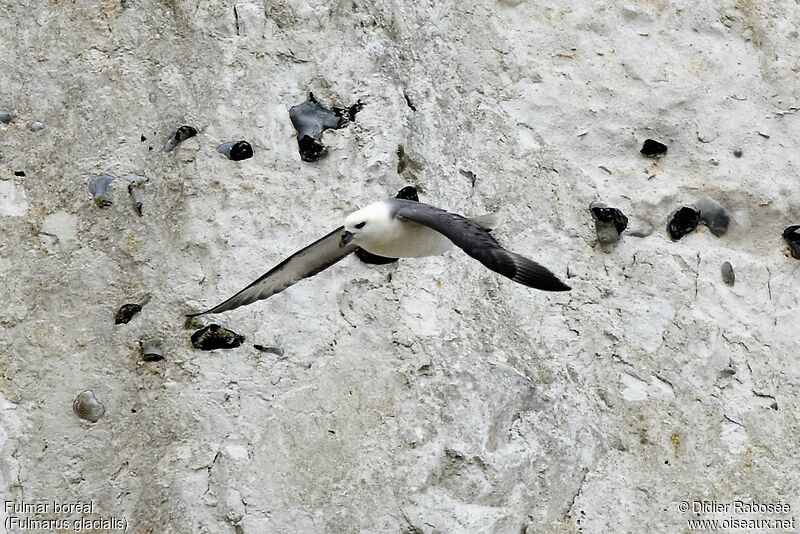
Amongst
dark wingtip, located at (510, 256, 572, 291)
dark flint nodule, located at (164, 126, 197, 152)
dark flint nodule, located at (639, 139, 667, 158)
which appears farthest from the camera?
dark flint nodule, located at (639, 139, 667, 158)

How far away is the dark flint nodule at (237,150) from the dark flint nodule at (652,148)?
1881mm

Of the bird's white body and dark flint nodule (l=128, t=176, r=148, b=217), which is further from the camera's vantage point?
dark flint nodule (l=128, t=176, r=148, b=217)

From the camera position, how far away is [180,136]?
5430 mm

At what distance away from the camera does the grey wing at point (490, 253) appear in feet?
14.1

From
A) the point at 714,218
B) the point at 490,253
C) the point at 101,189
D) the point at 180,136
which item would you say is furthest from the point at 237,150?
the point at 714,218

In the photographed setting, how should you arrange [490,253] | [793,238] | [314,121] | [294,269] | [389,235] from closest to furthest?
[490,253], [389,235], [294,269], [314,121], [793,238]

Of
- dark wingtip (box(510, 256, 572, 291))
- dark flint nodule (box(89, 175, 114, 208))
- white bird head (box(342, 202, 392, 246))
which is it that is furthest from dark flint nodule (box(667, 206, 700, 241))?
dark flint nodule (box(89, 175, 114, 208))

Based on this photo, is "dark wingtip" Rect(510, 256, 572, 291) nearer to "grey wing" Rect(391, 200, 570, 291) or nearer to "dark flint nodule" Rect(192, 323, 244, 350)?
"grey wing" Rect(391, 200, 570, 291)

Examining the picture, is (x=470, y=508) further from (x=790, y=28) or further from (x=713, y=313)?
(x=790, y=28)

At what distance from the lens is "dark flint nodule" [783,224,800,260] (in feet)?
18.3

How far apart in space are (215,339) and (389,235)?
2.79 ft

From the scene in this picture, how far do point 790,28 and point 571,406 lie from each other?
248cm

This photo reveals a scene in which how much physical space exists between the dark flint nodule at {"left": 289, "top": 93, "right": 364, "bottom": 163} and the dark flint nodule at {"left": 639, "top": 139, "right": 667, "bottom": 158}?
1.38 m

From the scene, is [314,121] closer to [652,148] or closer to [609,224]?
[609,224]
